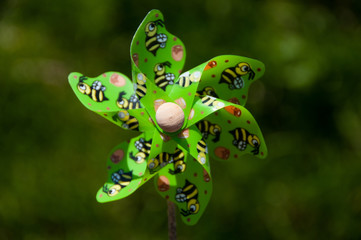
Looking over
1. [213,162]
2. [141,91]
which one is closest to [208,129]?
[141,91]

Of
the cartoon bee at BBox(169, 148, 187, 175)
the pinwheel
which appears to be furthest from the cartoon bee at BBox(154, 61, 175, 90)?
the cartoon bee at BBox(169, 148, 187, 175)

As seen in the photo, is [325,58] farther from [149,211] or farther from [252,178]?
[149,211]

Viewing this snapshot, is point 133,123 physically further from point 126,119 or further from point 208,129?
point 208,129

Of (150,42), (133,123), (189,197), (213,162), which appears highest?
(150,42)

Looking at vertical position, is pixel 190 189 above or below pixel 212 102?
→ below

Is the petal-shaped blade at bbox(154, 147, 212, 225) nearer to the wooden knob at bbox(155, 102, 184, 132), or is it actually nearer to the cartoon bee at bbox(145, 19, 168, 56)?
the wooden knob at bbox(155, 102, 184, 132)

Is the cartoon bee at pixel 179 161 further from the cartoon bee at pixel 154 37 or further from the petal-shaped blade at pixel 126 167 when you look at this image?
the cartoon bee at pixel 154 37

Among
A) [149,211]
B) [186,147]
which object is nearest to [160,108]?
[186,147]
